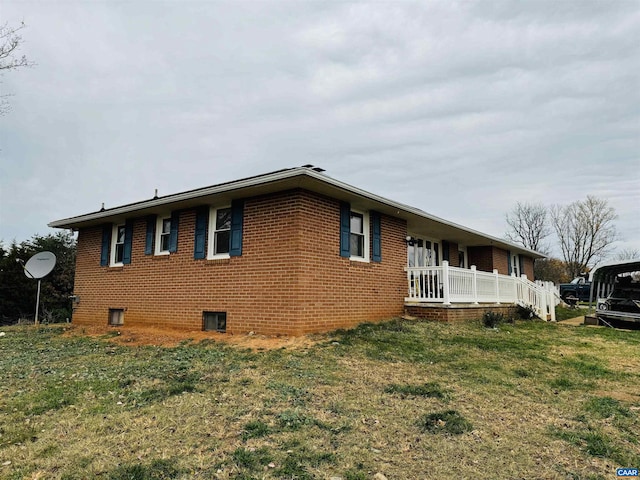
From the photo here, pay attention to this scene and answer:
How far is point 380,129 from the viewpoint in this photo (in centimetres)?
1752

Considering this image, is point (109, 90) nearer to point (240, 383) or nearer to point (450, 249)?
point (240, 383)

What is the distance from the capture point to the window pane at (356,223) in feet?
35.0

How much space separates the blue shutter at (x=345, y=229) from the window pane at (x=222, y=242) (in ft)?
9.54

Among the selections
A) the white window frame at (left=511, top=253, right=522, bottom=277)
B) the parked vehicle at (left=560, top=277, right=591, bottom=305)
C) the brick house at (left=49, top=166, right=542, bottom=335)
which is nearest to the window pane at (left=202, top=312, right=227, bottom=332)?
the brick house at (left=49, top=166, right=542, bottom=335)

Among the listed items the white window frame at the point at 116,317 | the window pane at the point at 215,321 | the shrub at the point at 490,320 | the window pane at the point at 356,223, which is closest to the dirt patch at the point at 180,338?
the window pane at the point at 215,321

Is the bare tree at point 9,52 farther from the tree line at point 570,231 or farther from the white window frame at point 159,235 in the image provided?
the tree line at point 570,231

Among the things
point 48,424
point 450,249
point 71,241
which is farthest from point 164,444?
point 71,241

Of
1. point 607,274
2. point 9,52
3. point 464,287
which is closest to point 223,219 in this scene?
point 9,52

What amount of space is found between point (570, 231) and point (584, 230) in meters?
1.32

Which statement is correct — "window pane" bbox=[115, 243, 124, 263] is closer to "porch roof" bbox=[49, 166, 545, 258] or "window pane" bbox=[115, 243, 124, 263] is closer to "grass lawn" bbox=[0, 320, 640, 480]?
"porch roof" bbox=[49, 166, 545, 258]

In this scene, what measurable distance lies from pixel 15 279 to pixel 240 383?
21911 millimetres

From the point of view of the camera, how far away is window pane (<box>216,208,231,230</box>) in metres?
10.4

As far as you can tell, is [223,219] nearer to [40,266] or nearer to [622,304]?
[40,266]

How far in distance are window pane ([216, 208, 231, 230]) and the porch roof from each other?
0.27m
